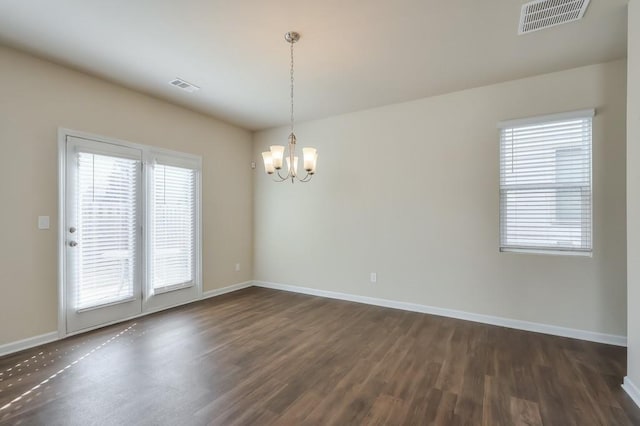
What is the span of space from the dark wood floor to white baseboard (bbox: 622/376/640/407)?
0.15ft

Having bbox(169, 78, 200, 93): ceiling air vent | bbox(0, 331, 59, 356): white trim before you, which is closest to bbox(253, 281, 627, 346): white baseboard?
bbox(0, 331, 59, 356): white trim

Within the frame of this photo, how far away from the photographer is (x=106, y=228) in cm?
357

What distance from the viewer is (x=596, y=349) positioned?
2.98 m

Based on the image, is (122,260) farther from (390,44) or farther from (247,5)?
(390,44)

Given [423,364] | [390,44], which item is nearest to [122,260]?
[423,364]

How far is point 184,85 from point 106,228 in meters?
1.98

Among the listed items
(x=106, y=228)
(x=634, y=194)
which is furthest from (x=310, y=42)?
(x=106, y=228)

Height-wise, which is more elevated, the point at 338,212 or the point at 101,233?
the point at 338,212

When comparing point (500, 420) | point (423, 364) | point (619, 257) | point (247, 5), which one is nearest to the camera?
point (500, 420)

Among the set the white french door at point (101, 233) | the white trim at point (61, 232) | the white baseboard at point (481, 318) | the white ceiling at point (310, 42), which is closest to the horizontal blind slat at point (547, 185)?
the white ceiling at point (310, 42)

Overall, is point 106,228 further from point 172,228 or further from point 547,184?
point 547,184

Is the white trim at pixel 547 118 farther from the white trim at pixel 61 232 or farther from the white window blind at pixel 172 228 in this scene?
the white trim at pixel 61 232

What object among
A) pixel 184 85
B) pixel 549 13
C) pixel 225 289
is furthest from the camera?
pixel 225 289

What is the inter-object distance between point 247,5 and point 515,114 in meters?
3.18
